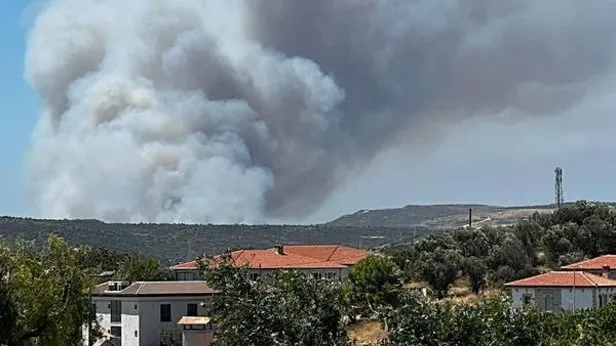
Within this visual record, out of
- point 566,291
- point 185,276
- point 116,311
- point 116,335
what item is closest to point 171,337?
point 116,335

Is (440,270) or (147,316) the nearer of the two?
(147,316)

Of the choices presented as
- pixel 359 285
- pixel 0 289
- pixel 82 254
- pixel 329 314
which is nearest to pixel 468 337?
pixel 329 314

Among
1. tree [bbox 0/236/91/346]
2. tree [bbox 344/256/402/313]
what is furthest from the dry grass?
tree [bbox 0/236/91/346]

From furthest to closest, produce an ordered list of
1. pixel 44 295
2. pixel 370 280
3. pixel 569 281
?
pixel 370 280 → pixel 569 281 → pixel 44 295

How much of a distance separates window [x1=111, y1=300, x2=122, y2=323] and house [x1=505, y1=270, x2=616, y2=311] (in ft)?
75.8

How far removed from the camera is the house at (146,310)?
63.7 m

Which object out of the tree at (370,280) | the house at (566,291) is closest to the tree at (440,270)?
the tree at (370,280)

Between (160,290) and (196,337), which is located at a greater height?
(160,290)

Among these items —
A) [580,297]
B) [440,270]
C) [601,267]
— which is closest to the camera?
[580,297]

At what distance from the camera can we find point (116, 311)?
65.5 m

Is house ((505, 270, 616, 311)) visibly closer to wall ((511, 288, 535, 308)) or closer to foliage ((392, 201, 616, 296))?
wall ((511, 288, 535, 308))

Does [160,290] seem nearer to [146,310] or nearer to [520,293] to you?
[146,310]

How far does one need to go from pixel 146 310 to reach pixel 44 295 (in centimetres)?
3063

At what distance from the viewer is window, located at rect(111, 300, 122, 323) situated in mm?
65188
